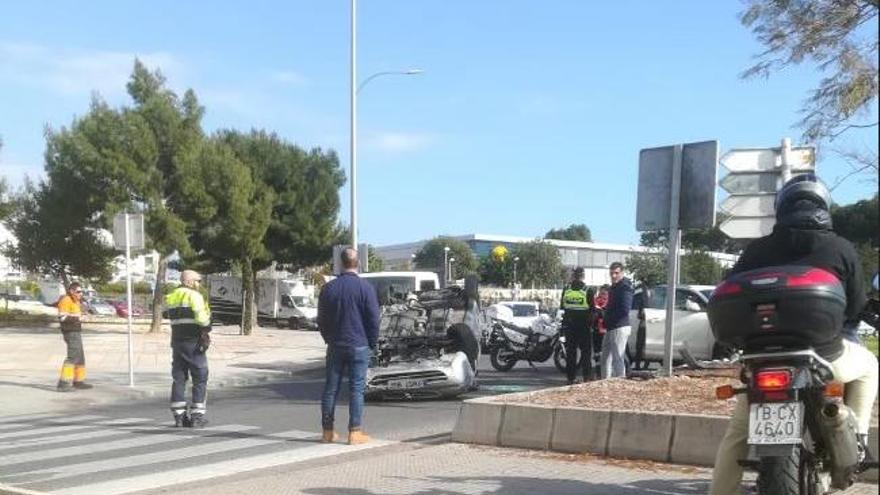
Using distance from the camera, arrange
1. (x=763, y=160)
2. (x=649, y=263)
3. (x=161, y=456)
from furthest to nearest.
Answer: (x=649, y=263), (x=763, y=160), (x=161, y=456)

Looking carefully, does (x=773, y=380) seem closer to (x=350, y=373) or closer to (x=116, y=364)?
(x=350, y=373)

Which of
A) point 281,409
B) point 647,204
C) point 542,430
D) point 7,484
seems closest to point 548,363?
point 281,409

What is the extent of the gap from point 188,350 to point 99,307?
52.8 metres

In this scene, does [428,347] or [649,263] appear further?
[649,263]

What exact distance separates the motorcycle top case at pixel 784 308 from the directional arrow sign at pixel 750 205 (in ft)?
15.0

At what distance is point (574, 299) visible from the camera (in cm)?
1327

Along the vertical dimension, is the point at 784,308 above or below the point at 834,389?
above

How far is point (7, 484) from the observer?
24.7 feet

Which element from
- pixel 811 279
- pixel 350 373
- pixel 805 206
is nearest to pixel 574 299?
pixel 350 373

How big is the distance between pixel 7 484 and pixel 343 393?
22.6 ft

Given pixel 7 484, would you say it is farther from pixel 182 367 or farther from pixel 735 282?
pixel 735 282

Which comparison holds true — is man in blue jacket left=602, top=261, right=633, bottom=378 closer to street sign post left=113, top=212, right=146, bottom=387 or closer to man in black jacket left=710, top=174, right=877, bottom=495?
man in black jacket left=710, top=174, right=877, bottom=495

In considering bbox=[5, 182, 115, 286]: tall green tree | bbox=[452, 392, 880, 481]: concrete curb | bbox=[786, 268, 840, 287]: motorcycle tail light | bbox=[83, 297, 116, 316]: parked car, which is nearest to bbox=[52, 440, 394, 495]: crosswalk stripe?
bbox=[452, 392, 880, 481]: concrete curb

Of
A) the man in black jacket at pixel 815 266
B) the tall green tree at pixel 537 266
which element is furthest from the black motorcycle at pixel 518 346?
the tall green tree at pixel 537 266
